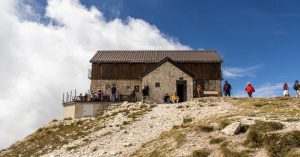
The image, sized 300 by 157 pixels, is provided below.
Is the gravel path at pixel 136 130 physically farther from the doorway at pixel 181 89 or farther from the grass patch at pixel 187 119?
the doorway at pixel 181 89

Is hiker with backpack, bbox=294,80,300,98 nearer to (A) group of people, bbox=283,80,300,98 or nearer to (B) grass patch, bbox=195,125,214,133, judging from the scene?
(A) group of people, bbox=283,80,300,98

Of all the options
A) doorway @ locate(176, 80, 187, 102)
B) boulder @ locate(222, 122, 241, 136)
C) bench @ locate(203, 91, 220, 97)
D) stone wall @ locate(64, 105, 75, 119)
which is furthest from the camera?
bench @ locate(203, 91, 220, 97)

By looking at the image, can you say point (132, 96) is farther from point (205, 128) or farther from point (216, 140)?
point (216, 140)

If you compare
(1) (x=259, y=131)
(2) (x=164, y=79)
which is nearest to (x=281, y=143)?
(1) (x=259, y=131)

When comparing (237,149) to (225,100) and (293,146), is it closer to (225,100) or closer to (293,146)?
(293,146)

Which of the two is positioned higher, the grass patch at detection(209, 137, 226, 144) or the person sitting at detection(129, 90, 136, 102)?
the person sitting at detection(129, 90, 136, 102)

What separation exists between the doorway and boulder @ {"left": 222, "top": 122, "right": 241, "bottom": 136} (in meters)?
27.3

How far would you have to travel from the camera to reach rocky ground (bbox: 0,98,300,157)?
13.6 m

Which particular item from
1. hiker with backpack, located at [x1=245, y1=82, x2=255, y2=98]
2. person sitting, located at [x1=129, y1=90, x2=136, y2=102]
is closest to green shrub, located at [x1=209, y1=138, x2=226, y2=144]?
hiker with backpack, located at [x1=245, y1=82, x2=255, y2=98]

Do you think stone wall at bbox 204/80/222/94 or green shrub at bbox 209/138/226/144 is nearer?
green shrub at bbox 209/138/226/144

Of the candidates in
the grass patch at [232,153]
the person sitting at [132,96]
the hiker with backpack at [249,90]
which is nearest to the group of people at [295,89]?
the hiker with backpack at [249,90]

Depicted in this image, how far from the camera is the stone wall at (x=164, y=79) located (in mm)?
43109

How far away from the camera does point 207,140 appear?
15.3 m

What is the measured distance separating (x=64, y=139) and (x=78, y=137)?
114 cm
